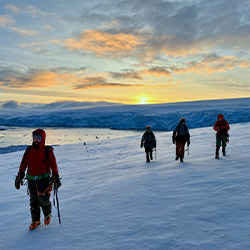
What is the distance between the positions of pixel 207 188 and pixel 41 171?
10.6 feet

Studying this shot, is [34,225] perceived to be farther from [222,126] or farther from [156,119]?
[156,119]

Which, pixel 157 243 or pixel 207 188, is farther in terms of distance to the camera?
pixel 207 188

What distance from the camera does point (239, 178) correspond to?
4.50 meters

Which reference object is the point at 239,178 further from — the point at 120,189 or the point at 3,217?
the point at 3,217

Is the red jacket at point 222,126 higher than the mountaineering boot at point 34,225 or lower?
higher

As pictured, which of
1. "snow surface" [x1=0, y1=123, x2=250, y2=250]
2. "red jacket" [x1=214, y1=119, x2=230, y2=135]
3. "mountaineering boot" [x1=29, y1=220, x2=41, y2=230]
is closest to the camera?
"snow surface" [x1=0, y1=123, x2=250, y2=250]

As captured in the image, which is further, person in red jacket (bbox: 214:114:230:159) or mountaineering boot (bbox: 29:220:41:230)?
person in red jacket (bbox: 214:114:230:159)

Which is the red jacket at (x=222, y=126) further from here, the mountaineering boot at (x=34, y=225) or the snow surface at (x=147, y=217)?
the mountaineering boot at (x=34, y=225)

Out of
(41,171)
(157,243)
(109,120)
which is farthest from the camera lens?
(109,120)

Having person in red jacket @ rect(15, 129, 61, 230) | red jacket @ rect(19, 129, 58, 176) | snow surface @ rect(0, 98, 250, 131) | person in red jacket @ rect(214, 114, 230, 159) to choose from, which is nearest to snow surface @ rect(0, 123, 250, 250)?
person in red jacket @ rect(15, 129, 61, 230)

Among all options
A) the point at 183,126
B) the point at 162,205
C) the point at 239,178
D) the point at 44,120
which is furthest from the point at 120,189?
the point at 44,120

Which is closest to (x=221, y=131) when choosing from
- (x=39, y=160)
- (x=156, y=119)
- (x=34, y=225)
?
(x=39, y=160)

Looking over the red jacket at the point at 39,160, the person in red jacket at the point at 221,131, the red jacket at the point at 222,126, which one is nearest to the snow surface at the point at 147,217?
the red jacket at the point at 39,160

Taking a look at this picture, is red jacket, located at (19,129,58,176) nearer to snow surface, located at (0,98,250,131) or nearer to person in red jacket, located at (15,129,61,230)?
person in red jacket, located at (15,129,61,230)
